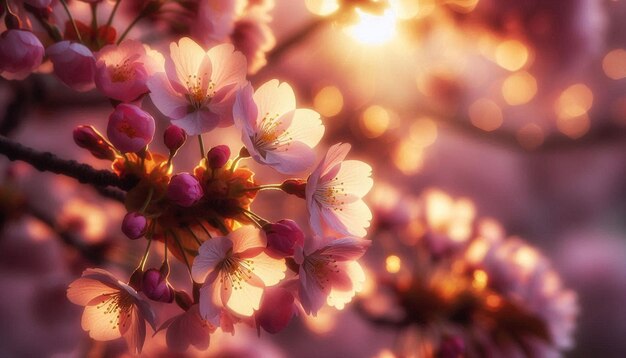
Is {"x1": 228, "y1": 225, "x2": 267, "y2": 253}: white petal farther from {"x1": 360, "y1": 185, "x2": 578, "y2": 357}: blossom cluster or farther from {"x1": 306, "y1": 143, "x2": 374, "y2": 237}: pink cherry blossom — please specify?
{"x1": 360, "y1": 185, "x2": 578, "y2": 357}: blossom cluster

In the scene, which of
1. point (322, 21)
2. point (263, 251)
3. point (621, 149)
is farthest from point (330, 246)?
point (621, 149)

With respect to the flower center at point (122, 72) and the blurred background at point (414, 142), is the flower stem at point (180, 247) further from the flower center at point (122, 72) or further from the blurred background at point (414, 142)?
Result: the blurred background at point (414, 142)

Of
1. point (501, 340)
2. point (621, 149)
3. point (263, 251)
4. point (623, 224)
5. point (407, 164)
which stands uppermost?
point (263, 251)

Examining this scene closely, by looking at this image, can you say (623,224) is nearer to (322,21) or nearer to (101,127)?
(101,127)

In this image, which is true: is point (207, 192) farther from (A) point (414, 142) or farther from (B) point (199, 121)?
(A) point (414, 142)

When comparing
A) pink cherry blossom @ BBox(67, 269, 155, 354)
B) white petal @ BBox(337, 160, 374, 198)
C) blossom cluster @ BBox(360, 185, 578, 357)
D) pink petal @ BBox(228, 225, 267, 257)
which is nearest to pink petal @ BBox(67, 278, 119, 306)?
pink cherry blossom @ BBox(67, 269, 155, 354)

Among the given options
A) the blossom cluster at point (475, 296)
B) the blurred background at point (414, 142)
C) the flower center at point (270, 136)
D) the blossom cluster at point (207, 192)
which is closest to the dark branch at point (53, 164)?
the blossom cluster at point (207, 192)
